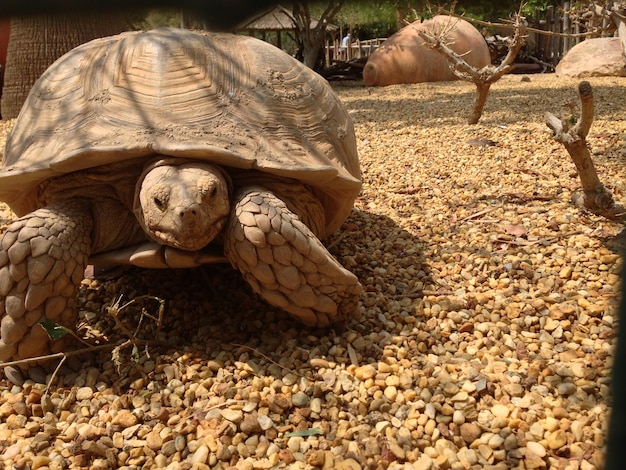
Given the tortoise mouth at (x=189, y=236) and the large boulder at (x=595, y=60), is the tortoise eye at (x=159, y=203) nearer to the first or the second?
the tortoise mouth at (x=189, y=236)

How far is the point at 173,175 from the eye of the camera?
1952 millimetres

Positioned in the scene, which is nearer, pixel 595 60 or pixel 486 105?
pixel 486 105

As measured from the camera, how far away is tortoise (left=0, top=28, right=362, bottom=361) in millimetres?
1881

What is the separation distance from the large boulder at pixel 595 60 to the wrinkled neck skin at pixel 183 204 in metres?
9.78

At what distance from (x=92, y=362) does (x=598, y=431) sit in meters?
1.65

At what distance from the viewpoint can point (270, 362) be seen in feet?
6.38

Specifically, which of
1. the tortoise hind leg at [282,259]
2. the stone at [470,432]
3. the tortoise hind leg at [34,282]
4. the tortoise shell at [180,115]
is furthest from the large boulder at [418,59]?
the stone at [470,432]

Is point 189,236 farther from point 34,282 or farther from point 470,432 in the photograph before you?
point 470,432

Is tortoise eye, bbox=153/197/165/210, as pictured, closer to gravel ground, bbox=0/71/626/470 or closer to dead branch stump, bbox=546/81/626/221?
gravel ground, bbox=0/71/626/470

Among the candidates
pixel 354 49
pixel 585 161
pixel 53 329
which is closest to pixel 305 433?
pixel 53 329

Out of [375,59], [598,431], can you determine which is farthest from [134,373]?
[375,59]

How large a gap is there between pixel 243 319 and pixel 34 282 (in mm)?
783

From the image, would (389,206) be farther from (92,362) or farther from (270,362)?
(92,362)

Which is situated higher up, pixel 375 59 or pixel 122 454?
pixel 375 59
